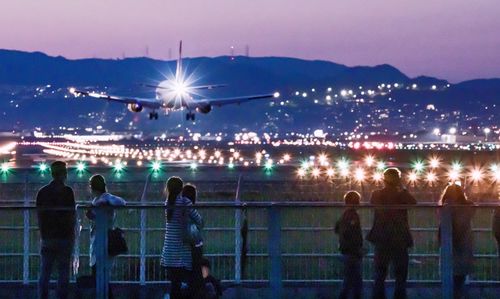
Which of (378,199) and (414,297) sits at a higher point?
(378,199)

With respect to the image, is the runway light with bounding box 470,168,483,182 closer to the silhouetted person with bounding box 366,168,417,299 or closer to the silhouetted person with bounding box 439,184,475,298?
the silhouetted person with bounding box 439,184,475,298

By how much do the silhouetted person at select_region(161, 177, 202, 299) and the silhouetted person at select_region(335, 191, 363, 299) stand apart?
6.84 feet

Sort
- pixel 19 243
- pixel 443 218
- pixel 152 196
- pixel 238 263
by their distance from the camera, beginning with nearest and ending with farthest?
1. pixel 443 218
2. pixel 238 263
3. pixel 19 243
4. pixel 152 196

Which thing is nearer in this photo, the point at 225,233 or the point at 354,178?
the point at 225,233

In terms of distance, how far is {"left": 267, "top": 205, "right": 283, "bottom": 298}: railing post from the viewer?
14.0 m

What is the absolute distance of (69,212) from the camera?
14305 mm

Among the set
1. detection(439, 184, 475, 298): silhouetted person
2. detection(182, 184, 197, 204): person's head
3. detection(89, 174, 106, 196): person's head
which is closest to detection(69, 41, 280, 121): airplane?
detection(89, 174, 106, 196): person's head

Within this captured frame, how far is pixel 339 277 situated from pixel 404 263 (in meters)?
1.08

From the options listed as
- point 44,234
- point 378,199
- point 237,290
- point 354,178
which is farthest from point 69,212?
point 354,178

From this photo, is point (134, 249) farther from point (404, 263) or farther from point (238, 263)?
point (404, 263)

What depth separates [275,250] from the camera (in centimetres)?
1399

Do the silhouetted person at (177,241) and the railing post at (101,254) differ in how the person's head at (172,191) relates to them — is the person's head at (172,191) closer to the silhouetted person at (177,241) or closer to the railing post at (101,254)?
the silhouetted person at (177,241)

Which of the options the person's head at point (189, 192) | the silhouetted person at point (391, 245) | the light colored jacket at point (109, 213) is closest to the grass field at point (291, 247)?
the silhouetted person at point (391, 245)

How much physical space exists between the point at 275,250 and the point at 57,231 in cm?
287
